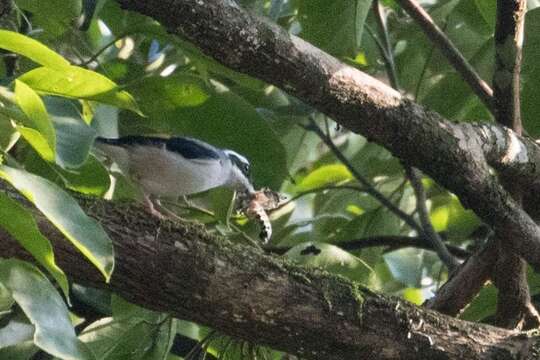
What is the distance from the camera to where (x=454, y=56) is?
302 cm

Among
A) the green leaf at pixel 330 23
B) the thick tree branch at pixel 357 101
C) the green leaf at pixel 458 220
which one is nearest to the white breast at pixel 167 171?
the green leaf at pixel 330 23

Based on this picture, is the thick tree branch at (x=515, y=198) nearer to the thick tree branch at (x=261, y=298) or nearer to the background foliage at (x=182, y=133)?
the background foliage at (x=182, y=133)

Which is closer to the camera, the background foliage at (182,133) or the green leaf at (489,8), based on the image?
the background foliage at (182,133)

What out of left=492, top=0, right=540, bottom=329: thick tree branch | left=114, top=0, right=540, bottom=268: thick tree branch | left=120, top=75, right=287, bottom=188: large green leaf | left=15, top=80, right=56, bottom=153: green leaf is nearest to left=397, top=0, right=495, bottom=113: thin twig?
left=492, top=0, right=540, bottom=329: thick tree branch

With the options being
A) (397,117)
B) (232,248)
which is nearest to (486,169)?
(397,117)

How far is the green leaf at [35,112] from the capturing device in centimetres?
169

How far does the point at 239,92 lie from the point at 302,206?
86cm

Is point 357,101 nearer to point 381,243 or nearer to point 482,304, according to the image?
point 482,304

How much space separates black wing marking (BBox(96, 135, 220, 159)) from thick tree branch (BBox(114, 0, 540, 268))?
0.72m

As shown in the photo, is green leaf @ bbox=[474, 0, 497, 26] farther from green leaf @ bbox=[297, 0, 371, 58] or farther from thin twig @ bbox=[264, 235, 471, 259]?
thin twig @ bbox=[264, 235, 471, 259]

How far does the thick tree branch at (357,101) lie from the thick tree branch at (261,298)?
31cm

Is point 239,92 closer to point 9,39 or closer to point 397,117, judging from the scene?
point 397,117

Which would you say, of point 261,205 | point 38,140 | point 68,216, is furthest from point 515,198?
point 68,216

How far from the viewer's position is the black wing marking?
305cm
